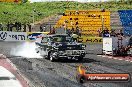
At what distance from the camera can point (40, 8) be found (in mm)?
69938

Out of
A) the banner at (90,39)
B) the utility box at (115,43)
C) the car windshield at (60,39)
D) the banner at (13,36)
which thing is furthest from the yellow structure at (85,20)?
the car windshield at (60,39)

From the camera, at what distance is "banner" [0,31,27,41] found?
39.3 meters

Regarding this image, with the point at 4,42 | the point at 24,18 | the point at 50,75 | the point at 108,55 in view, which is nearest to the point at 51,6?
the point at 24,18

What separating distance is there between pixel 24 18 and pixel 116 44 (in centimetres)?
3919

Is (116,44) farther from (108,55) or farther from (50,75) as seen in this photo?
(50,75)

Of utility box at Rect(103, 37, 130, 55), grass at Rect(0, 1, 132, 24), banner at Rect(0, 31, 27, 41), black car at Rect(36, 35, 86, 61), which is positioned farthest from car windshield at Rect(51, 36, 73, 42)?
grass at Rect(0, 1, 132, 24)

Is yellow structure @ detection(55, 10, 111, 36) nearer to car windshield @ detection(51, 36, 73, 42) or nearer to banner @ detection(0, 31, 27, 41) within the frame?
banner @ detection(0, 31, 27, 41)

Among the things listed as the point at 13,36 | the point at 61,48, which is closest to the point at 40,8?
the point at 13,36

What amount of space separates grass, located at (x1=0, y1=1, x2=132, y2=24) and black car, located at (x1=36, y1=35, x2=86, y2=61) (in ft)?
124

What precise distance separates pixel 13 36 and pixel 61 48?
20.0m

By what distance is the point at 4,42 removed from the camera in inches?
1524

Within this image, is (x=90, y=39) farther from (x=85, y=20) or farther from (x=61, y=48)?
(x=61, y=48)

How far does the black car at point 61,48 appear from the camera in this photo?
65.8 ft

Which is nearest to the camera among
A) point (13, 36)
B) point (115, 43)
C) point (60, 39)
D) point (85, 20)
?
point (60, 39)
